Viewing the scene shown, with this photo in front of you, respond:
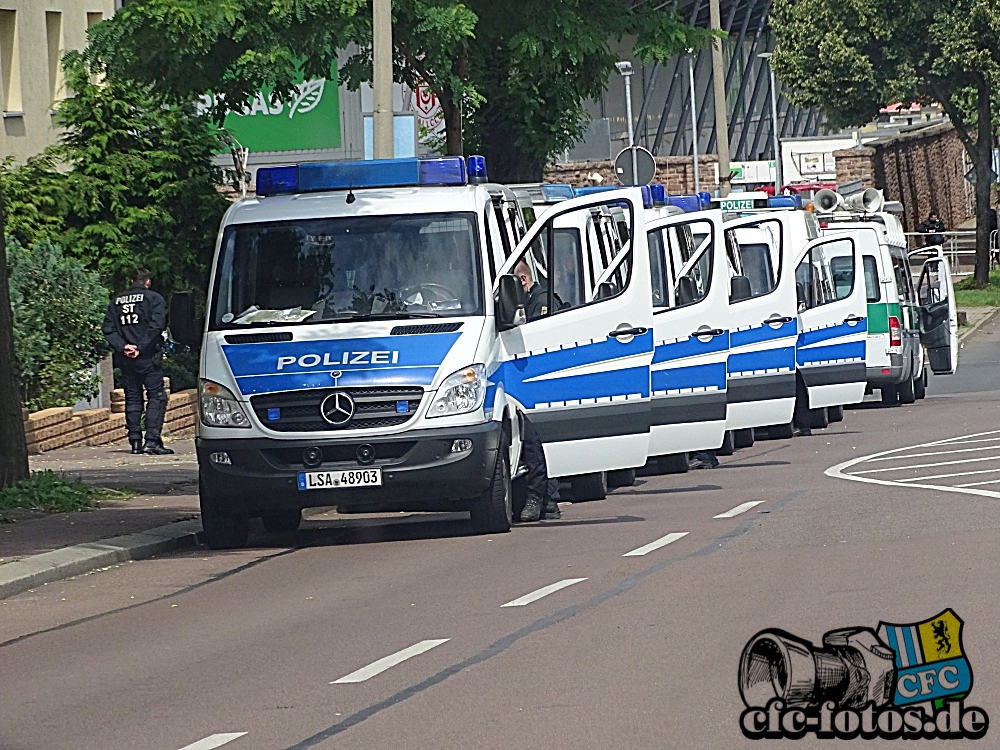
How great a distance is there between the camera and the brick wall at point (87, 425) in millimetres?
21125

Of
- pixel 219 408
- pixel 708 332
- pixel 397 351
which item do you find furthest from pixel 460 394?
pixel 708 332

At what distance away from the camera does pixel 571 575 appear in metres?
11.3

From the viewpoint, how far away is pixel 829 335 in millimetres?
22703

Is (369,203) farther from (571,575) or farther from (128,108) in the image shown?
(128,108)

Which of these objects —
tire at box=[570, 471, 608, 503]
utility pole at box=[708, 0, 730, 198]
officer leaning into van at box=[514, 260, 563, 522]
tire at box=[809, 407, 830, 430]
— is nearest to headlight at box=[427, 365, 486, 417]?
officer leaning into van at box=[514, 260, 563, 522]

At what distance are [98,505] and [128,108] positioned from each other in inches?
445

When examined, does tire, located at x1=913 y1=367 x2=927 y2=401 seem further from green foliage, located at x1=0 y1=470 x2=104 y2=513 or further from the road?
green foliage, located at x1=0 y1=470 x2=104 y2=513

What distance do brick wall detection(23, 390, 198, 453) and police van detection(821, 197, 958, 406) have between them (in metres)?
7.79

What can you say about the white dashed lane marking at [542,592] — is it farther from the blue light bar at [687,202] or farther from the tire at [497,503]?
the blue light bar at [687,202]

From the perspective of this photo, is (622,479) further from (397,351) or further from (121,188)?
(121,188)

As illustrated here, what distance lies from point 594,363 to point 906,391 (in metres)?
12.7

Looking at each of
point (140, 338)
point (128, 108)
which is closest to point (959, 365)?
point (128, 108)

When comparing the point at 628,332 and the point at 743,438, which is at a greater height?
the point at 628,332

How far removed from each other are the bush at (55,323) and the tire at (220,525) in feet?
29.1
